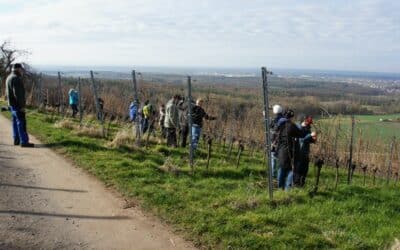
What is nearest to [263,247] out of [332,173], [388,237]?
[388,237]

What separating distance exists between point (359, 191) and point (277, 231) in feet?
11.4

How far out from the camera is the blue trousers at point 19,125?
11039 millimetres

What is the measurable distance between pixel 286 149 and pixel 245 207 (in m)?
2.66

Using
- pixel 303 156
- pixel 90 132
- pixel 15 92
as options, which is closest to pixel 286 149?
pixel 303 156

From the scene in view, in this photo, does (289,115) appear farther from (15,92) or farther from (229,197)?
(15,92)

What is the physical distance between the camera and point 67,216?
21.0 ft

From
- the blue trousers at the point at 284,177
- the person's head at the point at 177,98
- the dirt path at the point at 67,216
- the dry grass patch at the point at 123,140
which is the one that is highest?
the person's head at the point at 177,98

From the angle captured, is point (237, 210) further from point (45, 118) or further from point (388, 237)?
point (45, 118)

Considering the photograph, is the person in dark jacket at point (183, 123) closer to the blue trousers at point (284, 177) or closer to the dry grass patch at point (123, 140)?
the dry grass patch at point (123, 140)

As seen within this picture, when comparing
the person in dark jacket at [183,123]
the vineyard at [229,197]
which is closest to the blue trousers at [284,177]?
the vineyard at [229,197]

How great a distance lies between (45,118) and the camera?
60.3 feet

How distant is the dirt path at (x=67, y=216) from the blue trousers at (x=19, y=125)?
205 centimetres

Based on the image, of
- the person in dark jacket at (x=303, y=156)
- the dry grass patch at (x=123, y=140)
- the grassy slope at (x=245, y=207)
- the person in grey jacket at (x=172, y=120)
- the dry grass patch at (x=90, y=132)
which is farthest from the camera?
the person in grey jacket at (x=172, y=120)

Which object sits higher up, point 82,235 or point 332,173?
point 82,235
